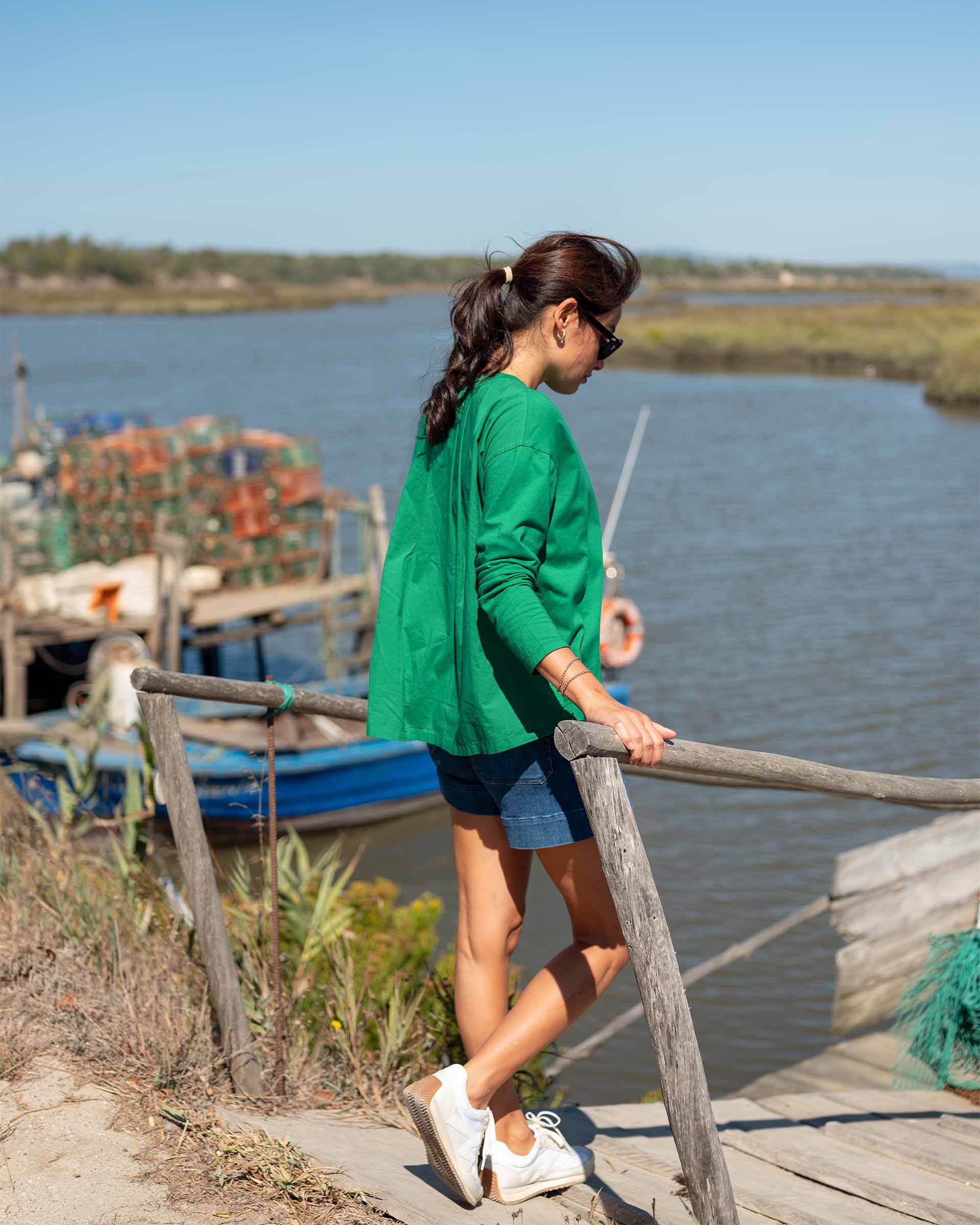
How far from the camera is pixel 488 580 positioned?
7.28 feet

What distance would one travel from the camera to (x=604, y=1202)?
2.52 m

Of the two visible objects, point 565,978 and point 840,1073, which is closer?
point 565,978

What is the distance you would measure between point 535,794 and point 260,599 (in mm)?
11183

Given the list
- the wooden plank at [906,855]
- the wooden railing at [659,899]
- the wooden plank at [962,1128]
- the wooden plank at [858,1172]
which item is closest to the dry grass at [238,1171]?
the wooden railing at [659,899]

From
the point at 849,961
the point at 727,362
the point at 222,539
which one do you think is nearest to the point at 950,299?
the point at 727,362

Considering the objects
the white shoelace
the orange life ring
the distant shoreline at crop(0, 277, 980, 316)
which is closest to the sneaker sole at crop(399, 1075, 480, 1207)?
the white shoelace

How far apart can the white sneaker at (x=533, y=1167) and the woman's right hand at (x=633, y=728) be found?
85 centimetres

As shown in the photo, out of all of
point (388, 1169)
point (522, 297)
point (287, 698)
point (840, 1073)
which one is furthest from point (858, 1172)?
point (840, 1073)

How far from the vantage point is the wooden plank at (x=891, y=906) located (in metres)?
5.82

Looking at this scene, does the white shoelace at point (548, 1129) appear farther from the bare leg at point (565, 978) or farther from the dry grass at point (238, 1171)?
the dry grass at point (238, 1171)

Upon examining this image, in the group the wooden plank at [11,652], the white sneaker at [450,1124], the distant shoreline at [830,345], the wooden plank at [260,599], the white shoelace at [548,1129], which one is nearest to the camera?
the white sneaker at [450,1124]

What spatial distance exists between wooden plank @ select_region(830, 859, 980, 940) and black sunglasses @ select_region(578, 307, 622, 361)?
13.2 feet

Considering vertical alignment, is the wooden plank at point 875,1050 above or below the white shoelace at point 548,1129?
below

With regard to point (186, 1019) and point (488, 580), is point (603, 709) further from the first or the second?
point (186, 1019)
